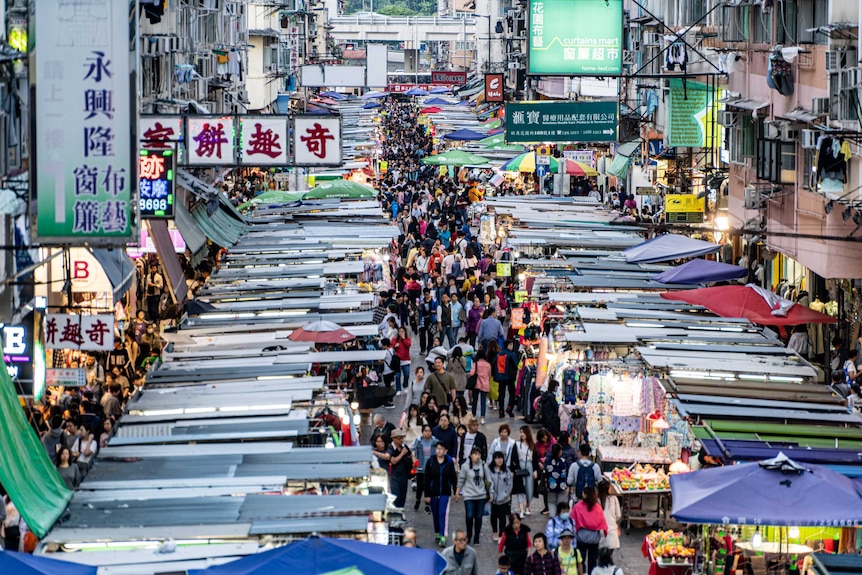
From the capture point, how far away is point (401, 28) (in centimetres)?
12719

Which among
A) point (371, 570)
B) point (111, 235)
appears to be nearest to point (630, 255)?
point (111, 235)

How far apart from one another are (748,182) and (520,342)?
651 cm

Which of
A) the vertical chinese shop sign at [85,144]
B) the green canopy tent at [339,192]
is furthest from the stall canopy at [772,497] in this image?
the green canopy tent at [339,192]

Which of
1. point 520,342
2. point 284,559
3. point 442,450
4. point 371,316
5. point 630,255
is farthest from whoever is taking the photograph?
point 630,255

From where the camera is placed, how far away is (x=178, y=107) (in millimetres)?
31750

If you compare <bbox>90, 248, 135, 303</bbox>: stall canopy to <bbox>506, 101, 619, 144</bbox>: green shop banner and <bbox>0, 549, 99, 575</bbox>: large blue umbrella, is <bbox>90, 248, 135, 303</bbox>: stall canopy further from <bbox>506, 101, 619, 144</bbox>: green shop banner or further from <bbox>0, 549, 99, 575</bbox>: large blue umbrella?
<bbox>0, 549, 99, 575</bbox>: large blue umbrella

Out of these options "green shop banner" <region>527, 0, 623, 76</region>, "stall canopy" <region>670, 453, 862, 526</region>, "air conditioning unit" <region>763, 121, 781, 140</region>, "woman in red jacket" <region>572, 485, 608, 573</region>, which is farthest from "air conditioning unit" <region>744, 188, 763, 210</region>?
"stall canopy" <region>670, 453, 862, 526</region>

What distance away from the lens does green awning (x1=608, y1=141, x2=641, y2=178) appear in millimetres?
41312

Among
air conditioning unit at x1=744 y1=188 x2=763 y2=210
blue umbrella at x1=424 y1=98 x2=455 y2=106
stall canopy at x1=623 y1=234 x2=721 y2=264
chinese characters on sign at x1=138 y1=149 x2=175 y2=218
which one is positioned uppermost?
blue umbrella at x1=424 y1=98 x2=455 y2=106

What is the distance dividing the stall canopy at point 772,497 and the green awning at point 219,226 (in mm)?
16974

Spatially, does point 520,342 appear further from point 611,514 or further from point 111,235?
point 111,235

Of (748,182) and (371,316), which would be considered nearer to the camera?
(371,316)

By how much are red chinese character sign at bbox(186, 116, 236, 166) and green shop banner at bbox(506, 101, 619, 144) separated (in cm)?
983

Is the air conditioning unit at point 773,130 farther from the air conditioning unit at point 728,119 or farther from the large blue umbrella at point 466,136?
the large blue umbrella at point 466,136
